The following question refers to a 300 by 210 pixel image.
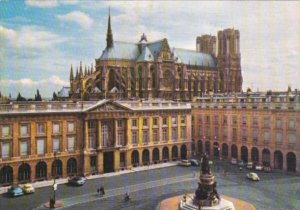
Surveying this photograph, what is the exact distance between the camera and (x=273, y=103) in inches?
1998

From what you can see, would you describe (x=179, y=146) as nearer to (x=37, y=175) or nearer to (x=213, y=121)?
(x=213, y=121)

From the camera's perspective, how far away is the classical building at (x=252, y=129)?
49.0 meters

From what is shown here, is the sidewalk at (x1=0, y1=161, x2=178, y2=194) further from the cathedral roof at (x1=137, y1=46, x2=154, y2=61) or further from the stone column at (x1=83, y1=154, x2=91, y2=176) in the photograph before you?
the cathedral roof at (x1=137, y1=46, x2=154, y2=61)

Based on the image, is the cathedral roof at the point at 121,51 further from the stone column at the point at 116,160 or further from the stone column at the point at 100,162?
the stone column at the point at 100,162

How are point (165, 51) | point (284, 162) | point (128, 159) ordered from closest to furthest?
1. point (284, 162)
2. point (128, 159)
3. point (165, 51)

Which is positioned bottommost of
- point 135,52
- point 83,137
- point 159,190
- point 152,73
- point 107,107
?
point 159,190

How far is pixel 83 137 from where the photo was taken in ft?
152

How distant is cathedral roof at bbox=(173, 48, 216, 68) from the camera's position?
289ft

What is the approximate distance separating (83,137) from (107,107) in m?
5.16

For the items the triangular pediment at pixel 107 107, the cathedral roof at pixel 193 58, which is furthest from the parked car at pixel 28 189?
the cathedral roof at pixel 193 58

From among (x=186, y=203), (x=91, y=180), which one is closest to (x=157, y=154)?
(x=91, y=180)

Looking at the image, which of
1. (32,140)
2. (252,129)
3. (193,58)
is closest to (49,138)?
(32,140)

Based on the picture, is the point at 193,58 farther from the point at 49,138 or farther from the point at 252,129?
the point at 49,138

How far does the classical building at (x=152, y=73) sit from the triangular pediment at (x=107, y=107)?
13.2 metres
